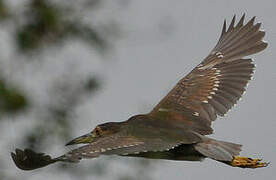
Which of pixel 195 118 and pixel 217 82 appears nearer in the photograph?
pixel 195 118

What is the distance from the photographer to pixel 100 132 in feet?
18.7

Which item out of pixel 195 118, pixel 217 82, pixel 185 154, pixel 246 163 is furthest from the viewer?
pixel 217 82

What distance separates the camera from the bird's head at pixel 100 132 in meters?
5.58

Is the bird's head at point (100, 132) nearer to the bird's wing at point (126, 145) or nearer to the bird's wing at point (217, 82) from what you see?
the bird's wing at point (126, 145)

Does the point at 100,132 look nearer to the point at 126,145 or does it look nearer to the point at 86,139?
the point at 86,139

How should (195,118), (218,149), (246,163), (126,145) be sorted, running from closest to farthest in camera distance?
(126,145) → (218,149) → (246,163) → (195,118)

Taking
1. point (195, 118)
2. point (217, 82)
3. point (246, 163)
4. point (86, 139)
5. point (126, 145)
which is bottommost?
point (246, 163)

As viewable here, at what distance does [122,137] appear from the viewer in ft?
17.0

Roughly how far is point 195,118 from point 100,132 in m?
1.08

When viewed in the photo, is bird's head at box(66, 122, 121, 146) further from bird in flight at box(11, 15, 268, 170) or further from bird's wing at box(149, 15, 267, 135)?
bird's wing at box(149, 15, 267, 135)

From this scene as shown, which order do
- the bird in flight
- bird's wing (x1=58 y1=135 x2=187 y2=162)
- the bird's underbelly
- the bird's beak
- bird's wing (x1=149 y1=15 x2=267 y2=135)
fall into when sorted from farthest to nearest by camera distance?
bird's wing (x1=149 y1=15 x2=267 y2=135)
the bird's beak
the bird's underbelly
the bird in flight
bird's wing (x1=58 y1=135 x2=187 y2=162)

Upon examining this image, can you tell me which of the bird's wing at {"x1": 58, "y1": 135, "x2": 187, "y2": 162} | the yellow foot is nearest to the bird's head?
the bird's wing at {"x1": 58, "y1": 135, "x2": 187, "y2": 162}

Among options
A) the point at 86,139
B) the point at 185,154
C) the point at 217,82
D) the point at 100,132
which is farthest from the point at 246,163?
the point at 86,139

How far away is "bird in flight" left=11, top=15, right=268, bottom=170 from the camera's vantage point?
16.3ft
